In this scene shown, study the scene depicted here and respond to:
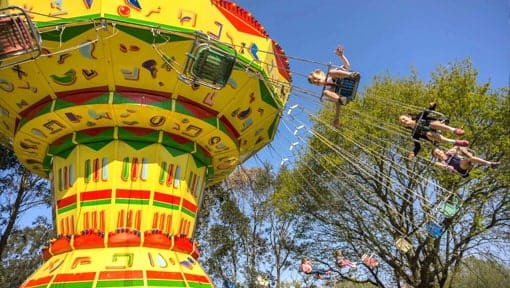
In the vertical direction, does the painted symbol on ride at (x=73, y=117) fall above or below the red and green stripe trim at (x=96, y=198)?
above

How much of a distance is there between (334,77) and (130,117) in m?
3.70

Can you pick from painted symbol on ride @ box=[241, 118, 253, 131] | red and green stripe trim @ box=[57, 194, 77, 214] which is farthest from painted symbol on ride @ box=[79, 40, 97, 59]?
painted symbol on ride @ box=[241, 118, 253, 131]

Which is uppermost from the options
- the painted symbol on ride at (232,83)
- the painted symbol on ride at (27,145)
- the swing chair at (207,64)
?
the painted symbol on ride at (232,83)

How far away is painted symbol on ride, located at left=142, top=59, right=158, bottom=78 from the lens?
8009mm

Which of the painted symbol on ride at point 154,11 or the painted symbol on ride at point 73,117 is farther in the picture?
the painted symbol on ride at point 73,117

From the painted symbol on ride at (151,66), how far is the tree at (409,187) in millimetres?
9081

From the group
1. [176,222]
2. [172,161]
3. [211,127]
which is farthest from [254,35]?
[176,222]

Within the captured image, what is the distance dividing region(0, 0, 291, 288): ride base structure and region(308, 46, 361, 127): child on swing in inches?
21.3

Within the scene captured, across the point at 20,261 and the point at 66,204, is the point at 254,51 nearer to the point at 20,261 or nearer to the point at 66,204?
the point at 66,204

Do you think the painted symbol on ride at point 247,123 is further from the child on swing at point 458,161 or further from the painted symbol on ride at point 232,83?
the child on swing at point 458,161

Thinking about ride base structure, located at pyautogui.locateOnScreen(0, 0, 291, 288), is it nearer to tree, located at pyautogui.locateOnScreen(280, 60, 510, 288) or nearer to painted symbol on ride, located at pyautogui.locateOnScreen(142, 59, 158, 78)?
painted symbol on ride, located at pyautogui.locateOnScreen(142, 59, 158, 78)

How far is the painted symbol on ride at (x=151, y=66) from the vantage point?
8009mm

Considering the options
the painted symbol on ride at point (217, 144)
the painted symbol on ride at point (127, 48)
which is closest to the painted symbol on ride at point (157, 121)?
the painted symbol on ride at point (217, 144)

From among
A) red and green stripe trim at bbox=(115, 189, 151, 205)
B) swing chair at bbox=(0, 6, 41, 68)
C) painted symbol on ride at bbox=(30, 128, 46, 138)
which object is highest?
painted symbol on ride at bbox=(30, 128, 46, 138)
